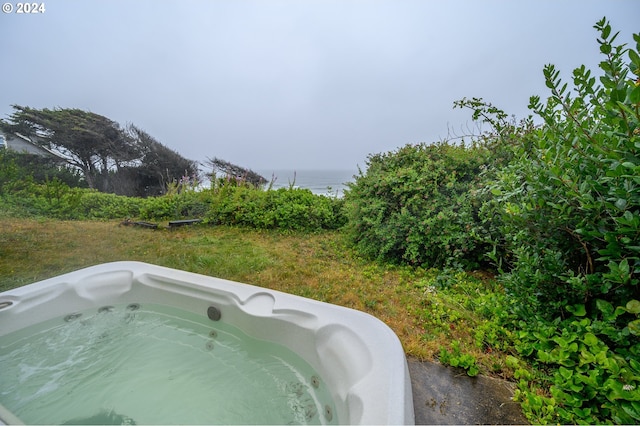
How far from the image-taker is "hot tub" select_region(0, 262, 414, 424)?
34.8 inches

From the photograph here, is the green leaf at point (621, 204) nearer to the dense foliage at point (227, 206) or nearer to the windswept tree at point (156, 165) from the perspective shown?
the dense foliage at point (227, 206)

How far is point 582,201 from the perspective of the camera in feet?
3.28

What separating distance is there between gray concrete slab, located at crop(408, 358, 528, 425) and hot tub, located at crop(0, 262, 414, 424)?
236 mm

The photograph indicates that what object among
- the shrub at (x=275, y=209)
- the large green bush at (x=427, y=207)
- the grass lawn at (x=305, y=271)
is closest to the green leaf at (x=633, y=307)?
the grass lawn at (x=305, y=271)

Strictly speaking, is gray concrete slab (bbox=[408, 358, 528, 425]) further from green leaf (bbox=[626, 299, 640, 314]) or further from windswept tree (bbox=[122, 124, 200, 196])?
windswept tree (bbox=[122, 124, 200, 196])

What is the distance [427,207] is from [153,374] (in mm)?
2473

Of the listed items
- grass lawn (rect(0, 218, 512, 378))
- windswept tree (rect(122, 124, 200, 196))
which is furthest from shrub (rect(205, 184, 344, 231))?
windswept tree (rect(122, 124, 200, 196))

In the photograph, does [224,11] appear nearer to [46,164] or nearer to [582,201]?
[46,164]

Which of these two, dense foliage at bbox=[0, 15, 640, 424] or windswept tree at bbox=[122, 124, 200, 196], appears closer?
dense foliage at bbox=[0, 15, 640, 424]

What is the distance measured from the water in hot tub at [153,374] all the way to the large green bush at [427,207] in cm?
169

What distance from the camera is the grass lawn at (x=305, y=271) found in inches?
58.7

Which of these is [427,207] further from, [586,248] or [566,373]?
[566,373]

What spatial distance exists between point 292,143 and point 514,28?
5155 millimetres

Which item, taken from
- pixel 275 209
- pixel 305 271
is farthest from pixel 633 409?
pixel 275 209
